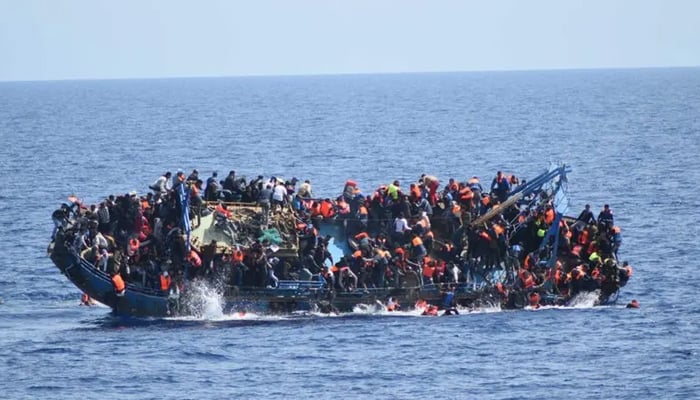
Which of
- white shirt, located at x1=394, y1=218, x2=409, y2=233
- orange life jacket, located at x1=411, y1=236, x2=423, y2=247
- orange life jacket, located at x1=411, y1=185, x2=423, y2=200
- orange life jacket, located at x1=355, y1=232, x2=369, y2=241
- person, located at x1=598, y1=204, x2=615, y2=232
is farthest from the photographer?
person, located at x1=598, y1=204, x2=615, y2=232

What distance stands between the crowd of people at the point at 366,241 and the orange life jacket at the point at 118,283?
0.04m

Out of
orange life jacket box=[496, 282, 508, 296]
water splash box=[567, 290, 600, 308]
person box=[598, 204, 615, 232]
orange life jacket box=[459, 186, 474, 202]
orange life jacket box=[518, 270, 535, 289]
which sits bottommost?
water splash box=[567, 290, 600, 308]

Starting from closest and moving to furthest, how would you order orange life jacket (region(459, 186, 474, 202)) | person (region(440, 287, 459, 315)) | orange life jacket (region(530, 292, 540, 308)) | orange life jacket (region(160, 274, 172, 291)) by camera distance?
orange life jacket (region(160, 274, 172, 291)), person (region(440, 287, 459, 315)), orange life jacket (region(530, 292, 540, 308)), orange life jacket (region(459, 186, 474, 202))

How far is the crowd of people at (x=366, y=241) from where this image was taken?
64062mm

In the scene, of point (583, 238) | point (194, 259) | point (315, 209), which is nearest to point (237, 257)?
point (194, 259)

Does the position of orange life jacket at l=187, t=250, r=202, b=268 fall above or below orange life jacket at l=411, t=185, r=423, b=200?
below

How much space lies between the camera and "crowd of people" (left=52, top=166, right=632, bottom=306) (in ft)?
210

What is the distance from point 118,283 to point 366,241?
10.5 meters

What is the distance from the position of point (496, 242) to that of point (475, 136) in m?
101

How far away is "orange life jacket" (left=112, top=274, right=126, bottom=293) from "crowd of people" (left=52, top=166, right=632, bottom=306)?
0.13 ft

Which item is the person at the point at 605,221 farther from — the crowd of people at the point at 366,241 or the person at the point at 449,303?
the person at the point at 449,303

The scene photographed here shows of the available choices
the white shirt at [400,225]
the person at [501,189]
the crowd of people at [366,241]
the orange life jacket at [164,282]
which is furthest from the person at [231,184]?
the person at [501,189]

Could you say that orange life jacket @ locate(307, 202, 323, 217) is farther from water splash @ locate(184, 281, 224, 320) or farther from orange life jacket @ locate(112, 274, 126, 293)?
orange life jacket @ locate(112, 274, 126, 293)

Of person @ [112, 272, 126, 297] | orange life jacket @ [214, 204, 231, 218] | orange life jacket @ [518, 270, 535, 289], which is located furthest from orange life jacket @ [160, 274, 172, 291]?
orange life jacket @ [518, 270, 535, 289]
